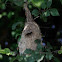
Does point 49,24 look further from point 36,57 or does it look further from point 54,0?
point 36,57

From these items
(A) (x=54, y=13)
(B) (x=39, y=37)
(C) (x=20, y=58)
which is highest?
(A) (x=54, y=13)

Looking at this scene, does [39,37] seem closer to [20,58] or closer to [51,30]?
[20,58]

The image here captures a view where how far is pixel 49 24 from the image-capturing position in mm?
2094

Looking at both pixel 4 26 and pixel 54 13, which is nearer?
pixel 54 13

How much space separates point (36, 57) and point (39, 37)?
22 centimetres

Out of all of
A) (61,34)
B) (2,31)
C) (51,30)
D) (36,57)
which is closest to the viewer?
(36,57)

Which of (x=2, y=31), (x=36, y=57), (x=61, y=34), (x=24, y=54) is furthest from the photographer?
(x=2, y=31)

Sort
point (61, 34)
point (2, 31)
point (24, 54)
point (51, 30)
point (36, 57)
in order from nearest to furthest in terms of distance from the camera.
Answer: point (36, 57)
point (24, 54)
point (51, 30)
point (61, 34)
point (2, 31)

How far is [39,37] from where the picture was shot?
1488mm

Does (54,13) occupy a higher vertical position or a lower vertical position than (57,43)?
higher

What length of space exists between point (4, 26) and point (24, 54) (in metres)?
1.07

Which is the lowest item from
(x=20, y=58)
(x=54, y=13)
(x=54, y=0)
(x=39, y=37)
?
(x=20, y=58)

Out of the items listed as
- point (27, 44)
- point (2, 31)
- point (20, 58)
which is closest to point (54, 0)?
point (27, 44)

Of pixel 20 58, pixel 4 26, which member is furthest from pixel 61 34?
pixel 20 58
